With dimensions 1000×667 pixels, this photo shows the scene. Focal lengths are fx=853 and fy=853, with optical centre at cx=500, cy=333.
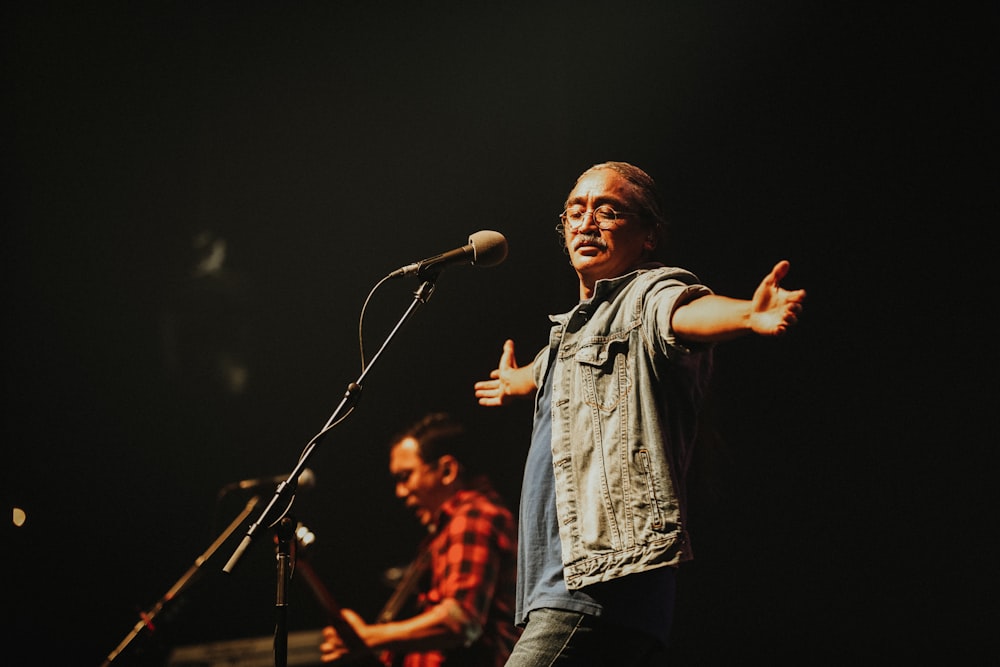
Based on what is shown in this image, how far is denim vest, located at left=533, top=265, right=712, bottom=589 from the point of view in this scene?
62.5 inches

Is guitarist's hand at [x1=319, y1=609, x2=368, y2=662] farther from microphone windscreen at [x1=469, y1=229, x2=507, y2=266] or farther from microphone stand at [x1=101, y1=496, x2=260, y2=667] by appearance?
microphone windscreen at [x1=469, y1=229, x2=507, y2=266]

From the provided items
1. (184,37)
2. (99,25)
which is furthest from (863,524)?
(99,25)

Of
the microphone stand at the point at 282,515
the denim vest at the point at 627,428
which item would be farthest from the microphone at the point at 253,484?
the denim vest at the point at 627,428

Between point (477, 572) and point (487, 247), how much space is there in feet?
5.76

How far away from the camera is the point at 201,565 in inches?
142

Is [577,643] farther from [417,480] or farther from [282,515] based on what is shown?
[417,480]

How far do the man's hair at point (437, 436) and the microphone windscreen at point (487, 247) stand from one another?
1.81 meters

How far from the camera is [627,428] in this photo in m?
1.68

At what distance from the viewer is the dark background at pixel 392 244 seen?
2.96m

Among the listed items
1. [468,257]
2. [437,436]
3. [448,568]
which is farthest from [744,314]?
[437,436]

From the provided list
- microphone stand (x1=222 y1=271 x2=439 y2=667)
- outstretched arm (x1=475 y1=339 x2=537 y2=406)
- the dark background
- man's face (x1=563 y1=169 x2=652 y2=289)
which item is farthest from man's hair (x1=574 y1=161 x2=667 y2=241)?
the dark background

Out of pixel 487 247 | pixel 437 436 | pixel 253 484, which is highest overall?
pixel 487 247

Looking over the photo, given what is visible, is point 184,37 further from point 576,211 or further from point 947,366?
point 947,366

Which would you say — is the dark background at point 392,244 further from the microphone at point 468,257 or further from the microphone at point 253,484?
the microphone at point 468,257
